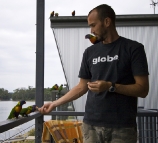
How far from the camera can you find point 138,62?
127 centimetres

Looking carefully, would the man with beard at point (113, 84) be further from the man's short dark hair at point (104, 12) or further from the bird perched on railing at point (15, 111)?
the bird perched on railing at point (15, 111)

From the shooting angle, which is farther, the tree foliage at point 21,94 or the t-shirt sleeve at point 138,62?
the tree foliage at point 21,94

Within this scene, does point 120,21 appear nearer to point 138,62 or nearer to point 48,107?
point 48,107

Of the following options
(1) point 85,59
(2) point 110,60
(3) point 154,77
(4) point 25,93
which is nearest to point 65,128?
(4) point 25,93

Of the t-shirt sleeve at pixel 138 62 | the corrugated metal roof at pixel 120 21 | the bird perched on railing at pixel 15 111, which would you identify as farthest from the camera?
the corrugated metal roof at pixel 120 21

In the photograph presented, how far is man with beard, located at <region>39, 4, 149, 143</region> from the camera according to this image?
128 centimetres

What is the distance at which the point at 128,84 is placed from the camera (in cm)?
133

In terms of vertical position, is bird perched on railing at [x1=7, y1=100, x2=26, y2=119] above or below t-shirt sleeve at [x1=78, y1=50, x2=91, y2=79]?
below

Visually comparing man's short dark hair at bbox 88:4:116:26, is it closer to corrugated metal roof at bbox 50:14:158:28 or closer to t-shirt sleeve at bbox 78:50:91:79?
t-shirt sleeve at bbox 78:50:91:79

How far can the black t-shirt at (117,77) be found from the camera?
130cm

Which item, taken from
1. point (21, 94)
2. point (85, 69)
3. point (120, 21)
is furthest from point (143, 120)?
point (120, 21)

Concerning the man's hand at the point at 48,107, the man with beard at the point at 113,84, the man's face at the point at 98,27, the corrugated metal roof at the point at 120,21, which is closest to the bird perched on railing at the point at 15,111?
the man's hand at the point at 48,107

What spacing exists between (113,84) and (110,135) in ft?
0.95

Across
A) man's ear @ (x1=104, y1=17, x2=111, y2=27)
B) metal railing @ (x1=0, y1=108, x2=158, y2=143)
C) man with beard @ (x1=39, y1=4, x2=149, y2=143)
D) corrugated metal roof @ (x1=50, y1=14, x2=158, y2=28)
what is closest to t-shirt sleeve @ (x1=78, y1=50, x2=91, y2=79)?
man with beard @ (x1=39, y1=4, x2=149, y2=143)
